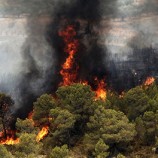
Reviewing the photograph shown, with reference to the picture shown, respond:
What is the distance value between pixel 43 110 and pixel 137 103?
50.8 feet

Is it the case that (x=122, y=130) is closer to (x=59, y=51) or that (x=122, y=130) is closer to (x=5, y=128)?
(x=5, y=128)

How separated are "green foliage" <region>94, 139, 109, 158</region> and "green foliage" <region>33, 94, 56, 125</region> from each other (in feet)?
43.4

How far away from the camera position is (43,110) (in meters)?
69.8

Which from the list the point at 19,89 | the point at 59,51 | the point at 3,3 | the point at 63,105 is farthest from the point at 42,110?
the point at 3,3

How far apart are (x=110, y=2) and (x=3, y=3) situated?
2698 cm

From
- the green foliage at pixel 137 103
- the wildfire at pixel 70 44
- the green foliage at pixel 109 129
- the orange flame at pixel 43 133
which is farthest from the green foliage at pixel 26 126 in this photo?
the wildfire at pixel 70 44

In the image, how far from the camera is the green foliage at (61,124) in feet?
213

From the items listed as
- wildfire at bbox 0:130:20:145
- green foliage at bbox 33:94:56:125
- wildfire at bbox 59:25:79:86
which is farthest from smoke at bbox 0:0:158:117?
green foliage at bbox 33:94:56:125

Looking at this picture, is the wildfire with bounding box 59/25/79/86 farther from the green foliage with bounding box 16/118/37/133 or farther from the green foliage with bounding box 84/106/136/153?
the green foliage with bounding box 16/118/37/133

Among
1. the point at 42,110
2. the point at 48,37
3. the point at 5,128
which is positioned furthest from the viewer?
the point at 48,37

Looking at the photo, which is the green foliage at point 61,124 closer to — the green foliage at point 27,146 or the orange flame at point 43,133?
the orange flame at point 43,133

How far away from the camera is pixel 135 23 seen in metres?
111

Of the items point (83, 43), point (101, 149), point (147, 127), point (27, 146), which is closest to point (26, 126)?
point (27, 146)

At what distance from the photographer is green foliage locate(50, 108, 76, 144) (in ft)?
213
